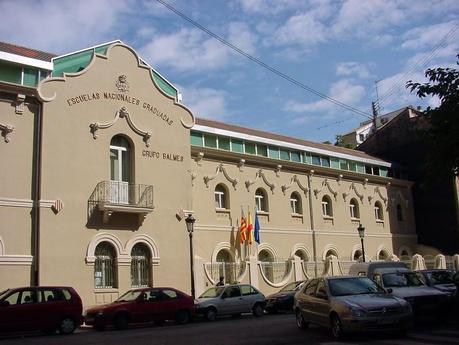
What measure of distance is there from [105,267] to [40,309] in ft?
21.3

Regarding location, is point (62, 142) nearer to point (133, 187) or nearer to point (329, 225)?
point (133, 187)

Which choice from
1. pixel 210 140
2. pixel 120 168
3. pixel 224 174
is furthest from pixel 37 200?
pixel 224 174

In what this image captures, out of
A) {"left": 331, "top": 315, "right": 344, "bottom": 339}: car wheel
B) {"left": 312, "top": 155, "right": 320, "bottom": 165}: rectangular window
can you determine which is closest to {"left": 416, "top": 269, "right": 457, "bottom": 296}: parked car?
{"left": 331, "top": 315, "right": 344, "bottom": 339}: car wheel

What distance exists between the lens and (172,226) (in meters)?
26.9

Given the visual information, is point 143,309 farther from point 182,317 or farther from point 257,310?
point 257,310

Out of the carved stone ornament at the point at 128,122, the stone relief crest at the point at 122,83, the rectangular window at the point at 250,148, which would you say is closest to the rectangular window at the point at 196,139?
the rectangular window at the point at 250,148

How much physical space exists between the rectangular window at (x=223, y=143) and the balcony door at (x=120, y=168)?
21.6ft

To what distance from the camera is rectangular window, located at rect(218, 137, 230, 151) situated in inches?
1246

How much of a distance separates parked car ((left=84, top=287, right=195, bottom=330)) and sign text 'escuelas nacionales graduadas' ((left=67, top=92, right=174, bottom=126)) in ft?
28.5

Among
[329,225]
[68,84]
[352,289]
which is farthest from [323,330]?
[329,225]

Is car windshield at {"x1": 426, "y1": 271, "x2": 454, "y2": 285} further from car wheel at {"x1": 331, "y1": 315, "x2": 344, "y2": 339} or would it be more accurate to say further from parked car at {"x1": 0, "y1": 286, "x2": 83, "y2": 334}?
parked car at {"x1": 0, "y1": 286, "x2": 83, "y2": 334}

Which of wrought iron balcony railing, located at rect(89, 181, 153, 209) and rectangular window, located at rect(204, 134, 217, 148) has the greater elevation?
rectangular window, located at rect(204, 134, 217, 148)

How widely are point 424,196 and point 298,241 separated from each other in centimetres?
1466

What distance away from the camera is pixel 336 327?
43.7 feet
